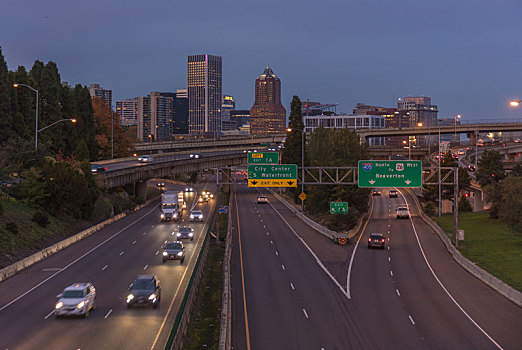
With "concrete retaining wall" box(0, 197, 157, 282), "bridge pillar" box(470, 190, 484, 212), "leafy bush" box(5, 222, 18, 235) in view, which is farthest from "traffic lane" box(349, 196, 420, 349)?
"bridge pillar" box(470, 190, 484, 212)

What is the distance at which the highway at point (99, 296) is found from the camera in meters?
24.2

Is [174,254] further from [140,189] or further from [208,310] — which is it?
[140,189]

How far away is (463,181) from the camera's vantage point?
299ft

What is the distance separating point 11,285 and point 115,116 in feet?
307

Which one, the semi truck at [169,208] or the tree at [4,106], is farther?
the semi truck at [169,208]

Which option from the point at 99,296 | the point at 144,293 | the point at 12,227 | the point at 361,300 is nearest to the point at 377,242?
the point at 361,300

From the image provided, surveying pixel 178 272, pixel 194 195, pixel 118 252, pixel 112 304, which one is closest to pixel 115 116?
pixel 194 195

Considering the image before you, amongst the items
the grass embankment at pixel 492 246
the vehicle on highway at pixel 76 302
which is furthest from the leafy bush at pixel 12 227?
the grass embankment at pixel 492 246

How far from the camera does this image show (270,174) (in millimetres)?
52781

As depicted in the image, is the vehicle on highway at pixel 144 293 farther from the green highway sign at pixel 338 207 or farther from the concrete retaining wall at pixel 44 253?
the green highway sign at pixel 338 207

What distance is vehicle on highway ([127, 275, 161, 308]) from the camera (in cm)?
2980

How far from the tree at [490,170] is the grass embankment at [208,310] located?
170 feet

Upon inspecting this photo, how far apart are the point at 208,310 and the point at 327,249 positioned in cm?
2239

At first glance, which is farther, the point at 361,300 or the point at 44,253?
the point at 44,253
